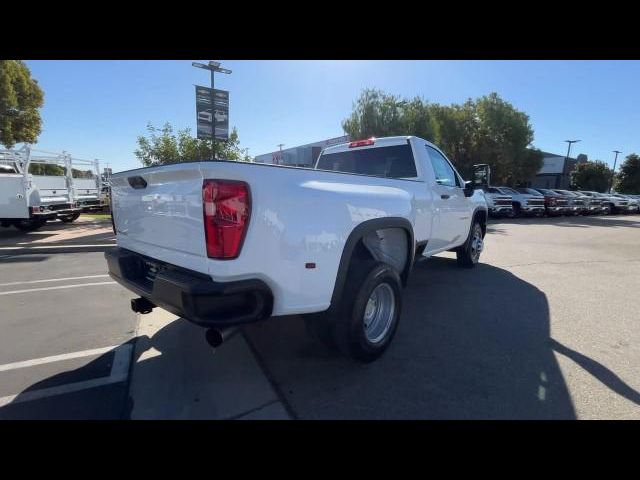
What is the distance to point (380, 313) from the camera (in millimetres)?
3062

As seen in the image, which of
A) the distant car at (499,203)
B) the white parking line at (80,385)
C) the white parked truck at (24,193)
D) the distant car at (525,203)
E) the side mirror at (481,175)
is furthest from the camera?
the distant car at (525,203)

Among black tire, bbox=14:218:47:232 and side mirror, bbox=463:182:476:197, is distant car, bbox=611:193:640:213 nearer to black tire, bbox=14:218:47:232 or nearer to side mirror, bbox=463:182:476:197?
side mirror, bbox=463:182:476:197

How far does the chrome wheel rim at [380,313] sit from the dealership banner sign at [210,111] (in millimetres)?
12588

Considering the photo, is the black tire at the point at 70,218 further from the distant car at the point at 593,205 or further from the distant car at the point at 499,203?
the distant car at the point at 593,205

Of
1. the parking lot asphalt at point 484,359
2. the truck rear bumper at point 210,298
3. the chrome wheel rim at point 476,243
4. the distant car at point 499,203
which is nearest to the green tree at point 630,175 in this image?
the distant car at point 499,203

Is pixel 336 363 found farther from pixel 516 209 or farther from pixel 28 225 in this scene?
pixel 516 209

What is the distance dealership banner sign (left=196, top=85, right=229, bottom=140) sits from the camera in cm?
1325

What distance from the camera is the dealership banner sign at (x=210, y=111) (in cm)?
1325

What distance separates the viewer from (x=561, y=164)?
45.4 meters

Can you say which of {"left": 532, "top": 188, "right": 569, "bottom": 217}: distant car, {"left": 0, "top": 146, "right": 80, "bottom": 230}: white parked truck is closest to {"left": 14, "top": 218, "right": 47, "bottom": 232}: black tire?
{"left": 0, "top": 146, "right": 80, "bottom": 230}: white parked truck

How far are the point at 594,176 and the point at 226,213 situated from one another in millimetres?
50314
